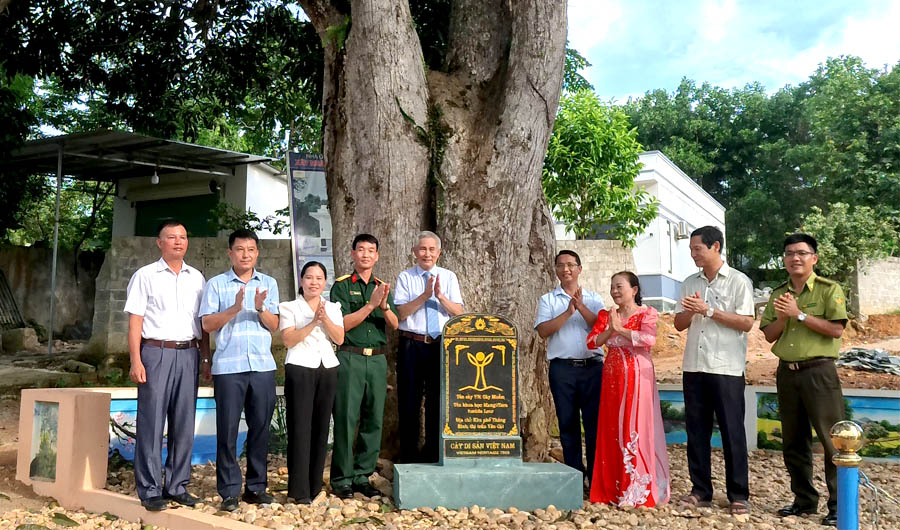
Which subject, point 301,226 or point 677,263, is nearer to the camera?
point 301,226

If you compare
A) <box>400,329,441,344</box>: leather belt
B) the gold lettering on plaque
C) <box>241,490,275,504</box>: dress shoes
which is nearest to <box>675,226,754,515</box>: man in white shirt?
the gold lettering on plaque

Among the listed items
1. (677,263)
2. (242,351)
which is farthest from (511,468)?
(677,263)

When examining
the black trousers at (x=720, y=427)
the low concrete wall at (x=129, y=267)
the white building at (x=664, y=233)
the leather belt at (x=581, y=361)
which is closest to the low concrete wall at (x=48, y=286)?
the low concrete wall at (x=129, y=267)

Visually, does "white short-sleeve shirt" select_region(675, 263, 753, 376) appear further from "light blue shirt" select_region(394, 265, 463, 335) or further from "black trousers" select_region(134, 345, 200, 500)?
"black trousers" select_region(134, 345, 200, 500)

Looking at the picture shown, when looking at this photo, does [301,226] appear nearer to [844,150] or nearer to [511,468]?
[511,468]

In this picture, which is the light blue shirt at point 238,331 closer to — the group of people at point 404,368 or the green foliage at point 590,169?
the group of people at point 404,368

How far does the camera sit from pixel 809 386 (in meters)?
4.77

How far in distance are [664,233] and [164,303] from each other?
58.8ft

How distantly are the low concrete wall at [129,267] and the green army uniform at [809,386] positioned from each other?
355 inches

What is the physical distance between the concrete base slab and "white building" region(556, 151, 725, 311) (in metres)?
13.9

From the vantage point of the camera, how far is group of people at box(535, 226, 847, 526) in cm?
477

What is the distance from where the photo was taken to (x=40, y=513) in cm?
501

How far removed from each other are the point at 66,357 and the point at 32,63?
518 centimetres

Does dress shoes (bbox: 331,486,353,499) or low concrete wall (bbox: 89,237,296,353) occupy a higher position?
low concrete wall (bbox: 89,237,296,353)
